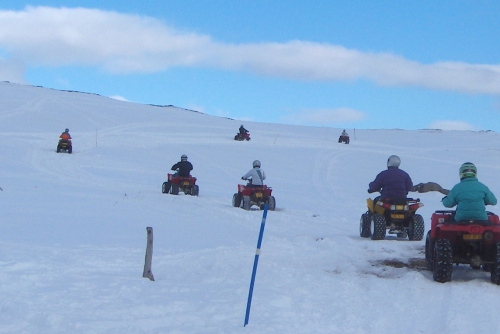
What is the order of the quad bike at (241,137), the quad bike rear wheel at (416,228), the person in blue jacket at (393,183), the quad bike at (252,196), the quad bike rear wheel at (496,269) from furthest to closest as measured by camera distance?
the quad bike at (241,137), the quad bike at (252,196), the person in blue jacket at (393,183), the quad bike rear wheel at (416,228), the quad bike rear wheel at (496,269)

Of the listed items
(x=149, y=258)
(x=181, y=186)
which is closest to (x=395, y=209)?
(x=149, y=258)

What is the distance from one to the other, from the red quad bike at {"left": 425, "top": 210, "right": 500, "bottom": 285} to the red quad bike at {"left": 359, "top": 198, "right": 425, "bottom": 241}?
3353 mm

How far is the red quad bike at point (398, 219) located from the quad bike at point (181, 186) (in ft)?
30.0

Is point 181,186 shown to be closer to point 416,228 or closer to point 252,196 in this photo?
point 252,196

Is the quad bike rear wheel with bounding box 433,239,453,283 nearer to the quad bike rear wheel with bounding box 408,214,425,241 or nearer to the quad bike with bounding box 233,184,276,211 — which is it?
the quad bike rear wheel with bounding box 408,214,425,241

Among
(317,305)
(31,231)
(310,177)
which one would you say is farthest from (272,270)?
(310,177)

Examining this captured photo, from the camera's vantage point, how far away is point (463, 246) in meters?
7.73

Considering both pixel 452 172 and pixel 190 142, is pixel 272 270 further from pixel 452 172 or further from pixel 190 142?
pixel 190 142

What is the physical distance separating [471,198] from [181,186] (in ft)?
43.3

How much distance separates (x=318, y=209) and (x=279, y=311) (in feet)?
36.7

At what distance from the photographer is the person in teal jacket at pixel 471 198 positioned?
25.6 feet

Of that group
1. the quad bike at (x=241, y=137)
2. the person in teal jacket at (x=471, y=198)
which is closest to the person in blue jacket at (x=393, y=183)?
the person in teal jacket at (x=471, y=198)

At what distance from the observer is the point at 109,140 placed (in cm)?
3612

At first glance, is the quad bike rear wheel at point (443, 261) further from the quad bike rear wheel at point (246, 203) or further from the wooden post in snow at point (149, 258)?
the quad bike rear wheel at point (246, 203)
